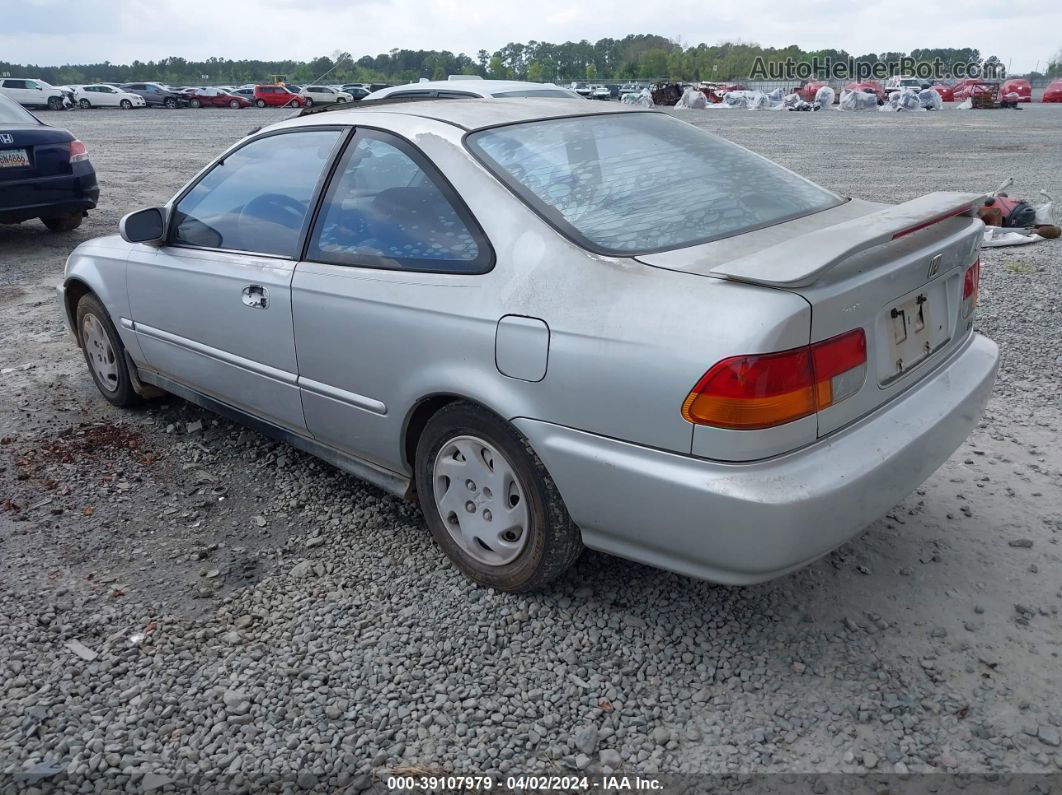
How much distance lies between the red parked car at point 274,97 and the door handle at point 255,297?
47163mm

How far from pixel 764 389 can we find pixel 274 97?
5138 cm

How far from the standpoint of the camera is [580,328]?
94.0 inches

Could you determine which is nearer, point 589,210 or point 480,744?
point 480,744

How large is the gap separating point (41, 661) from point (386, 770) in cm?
119

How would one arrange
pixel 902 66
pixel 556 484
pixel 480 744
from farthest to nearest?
pixel 902 66, pixel 556 484, pixel 480 744

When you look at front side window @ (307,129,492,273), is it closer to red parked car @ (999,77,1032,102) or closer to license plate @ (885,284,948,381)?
license plate @ (885,284,948,381)

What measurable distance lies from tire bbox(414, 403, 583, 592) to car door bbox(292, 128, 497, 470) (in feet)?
0.58

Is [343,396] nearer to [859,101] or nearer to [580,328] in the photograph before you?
[580,328]

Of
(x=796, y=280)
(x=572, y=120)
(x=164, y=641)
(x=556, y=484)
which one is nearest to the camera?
(x=796, y=280)

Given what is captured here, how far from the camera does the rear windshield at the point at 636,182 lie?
2654mm

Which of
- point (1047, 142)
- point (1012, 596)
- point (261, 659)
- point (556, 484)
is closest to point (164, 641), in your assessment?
point (261, 659)

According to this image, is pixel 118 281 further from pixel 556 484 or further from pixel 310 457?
pixel 556 484

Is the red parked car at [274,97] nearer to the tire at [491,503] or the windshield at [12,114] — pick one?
the windshield at [12,114]

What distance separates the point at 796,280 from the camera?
7.01 ft
